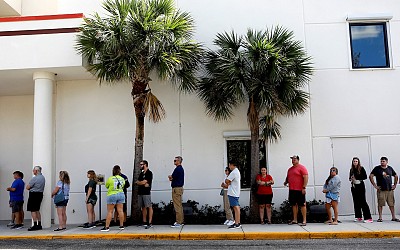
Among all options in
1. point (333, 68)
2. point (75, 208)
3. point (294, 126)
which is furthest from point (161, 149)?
A: point (333, 68)

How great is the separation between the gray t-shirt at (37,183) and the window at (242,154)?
567 centimetres

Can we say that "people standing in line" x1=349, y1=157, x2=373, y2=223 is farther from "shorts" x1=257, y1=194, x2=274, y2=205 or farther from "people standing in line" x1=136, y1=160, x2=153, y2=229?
"people standing in line" x1=136, y1=160, x2=153, y2=229

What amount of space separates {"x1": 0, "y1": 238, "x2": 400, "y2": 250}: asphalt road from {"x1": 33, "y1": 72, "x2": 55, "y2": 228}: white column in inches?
86.2

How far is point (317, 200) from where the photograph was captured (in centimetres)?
1310

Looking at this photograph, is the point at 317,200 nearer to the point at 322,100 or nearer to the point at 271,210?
the point at 271,210

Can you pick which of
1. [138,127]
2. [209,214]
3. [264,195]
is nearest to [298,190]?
[264,195]

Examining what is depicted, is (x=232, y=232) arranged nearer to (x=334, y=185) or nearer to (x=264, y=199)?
(x=264, y=199)

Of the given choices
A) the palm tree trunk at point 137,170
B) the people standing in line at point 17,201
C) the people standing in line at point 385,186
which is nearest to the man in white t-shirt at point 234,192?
the palm tree trunk at point 137,170

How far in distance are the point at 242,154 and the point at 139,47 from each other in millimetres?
4751

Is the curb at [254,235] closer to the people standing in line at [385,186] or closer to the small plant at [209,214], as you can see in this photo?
the people standing in line at [385,186]

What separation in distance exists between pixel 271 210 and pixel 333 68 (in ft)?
16.5

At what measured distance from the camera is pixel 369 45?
1395cm

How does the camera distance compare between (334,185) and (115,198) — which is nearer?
(115,198)

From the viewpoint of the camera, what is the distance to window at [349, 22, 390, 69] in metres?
13.9
